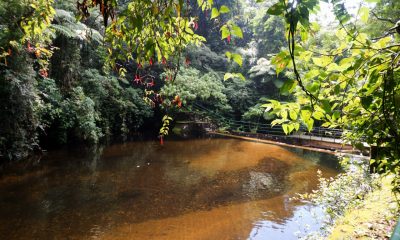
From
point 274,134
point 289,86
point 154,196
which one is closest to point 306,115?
point 289,86

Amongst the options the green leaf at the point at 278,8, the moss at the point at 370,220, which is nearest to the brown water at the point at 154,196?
the moss at the point at 370,220

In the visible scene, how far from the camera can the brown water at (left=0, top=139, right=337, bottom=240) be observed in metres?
4.59

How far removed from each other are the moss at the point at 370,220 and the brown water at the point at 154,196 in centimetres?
168

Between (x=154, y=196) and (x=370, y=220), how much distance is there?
162 inches

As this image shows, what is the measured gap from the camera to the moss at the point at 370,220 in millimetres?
2609

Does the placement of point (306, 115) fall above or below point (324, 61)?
below

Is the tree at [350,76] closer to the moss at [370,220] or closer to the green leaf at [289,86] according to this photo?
the green leaf at [289,86]

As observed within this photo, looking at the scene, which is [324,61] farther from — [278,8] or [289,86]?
[278,8]

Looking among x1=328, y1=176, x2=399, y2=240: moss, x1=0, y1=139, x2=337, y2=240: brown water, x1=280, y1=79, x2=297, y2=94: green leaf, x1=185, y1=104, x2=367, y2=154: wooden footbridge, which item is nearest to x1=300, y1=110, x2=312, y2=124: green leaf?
x1=280, y1=79, x2=297, y2=94: green leaf

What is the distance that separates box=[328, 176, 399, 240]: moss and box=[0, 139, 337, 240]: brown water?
66.3 inches

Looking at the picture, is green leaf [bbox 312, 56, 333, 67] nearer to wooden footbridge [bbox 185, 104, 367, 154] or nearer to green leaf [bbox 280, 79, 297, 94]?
green leaf [bbox 280, 79, 297, 94]

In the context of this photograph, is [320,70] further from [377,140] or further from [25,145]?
[25,145]

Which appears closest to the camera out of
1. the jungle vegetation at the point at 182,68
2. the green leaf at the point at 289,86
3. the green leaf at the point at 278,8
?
the green leaf at the point at 278,8

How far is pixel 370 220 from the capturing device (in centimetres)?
293
